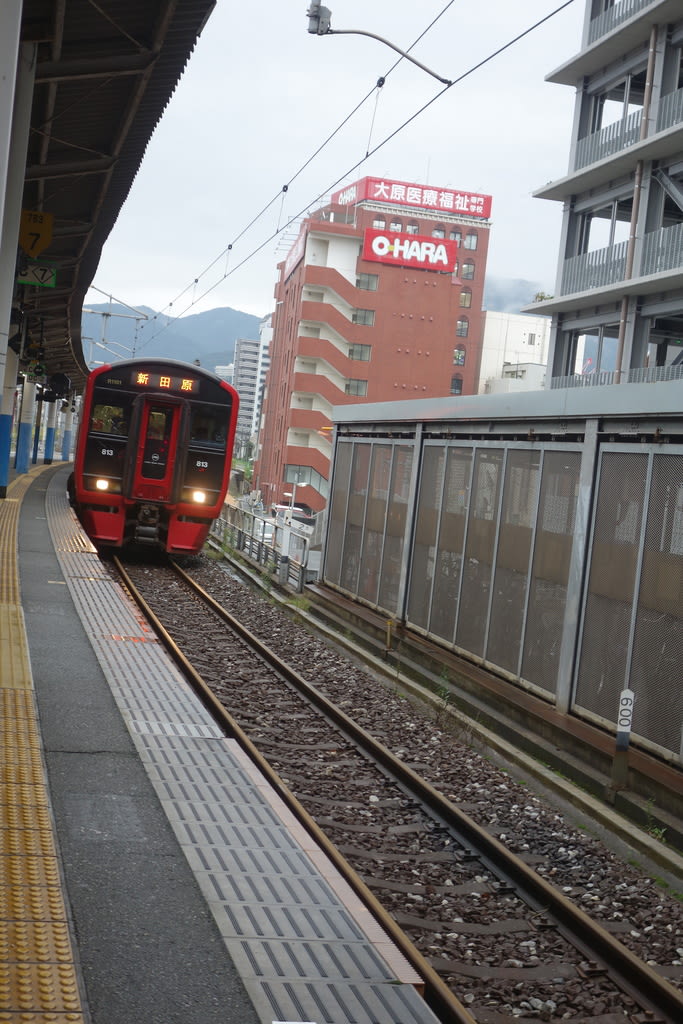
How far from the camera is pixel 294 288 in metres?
60.8

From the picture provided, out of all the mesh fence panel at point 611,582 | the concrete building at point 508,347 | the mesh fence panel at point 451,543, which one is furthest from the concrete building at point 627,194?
the concrete building at point 508,347

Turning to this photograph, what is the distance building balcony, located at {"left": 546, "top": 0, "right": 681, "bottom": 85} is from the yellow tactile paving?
2199 centimetres

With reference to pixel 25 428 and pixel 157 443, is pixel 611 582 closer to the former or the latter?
pixel 157 443

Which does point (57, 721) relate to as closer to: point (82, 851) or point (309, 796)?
point (309, 796)

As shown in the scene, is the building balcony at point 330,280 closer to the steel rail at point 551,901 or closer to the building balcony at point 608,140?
the building balcony at point 608,140

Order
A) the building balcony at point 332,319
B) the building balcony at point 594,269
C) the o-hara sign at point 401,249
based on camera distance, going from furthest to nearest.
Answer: the o-hara sign at point 401,249 < the building balcony at point 332,319 < the building balcony at point 594,269

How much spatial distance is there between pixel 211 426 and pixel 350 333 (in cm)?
3999

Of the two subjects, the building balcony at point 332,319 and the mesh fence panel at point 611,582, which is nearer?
the mesh fence panel at point 611,582

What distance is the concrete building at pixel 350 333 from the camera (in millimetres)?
55312

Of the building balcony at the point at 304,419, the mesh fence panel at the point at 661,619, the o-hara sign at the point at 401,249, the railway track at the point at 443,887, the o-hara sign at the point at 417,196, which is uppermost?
the o-hara sign at the point at 417,196

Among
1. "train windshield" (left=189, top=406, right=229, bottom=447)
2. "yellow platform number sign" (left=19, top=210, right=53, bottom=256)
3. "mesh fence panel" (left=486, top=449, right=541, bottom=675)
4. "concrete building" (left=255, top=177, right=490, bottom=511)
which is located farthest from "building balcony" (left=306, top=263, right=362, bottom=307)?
"mesh fence panel" (left=486, top=449, right=541, bottom=675)

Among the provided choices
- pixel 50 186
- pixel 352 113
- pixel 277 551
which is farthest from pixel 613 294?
pixel 50 186

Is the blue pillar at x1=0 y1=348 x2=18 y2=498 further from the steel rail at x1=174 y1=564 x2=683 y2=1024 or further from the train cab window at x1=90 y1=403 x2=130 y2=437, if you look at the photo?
the steel rail at x1=174 y1=564 x2=683 y2=1024

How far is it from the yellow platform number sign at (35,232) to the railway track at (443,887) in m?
6.92
